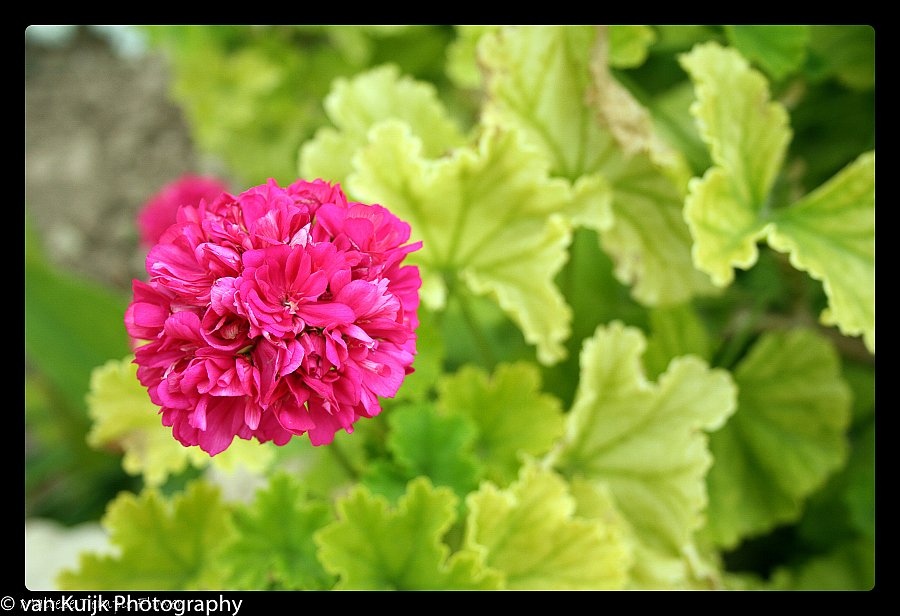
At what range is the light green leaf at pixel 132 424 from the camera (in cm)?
71

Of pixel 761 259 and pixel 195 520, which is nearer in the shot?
pixel 195 520

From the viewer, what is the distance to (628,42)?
0.74m

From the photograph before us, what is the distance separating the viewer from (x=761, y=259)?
3.26ft

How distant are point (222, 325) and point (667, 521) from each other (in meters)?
0.49

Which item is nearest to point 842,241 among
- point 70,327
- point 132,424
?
point 132,424

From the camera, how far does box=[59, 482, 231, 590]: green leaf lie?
2.40 ft

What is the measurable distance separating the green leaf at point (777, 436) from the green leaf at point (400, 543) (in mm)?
400

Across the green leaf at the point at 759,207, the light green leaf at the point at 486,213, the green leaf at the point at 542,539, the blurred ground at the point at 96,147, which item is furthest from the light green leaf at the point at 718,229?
the blurred ground at the point at 96,147

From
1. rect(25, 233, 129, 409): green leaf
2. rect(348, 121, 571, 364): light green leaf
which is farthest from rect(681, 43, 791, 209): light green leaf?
rect(25, 233, 129, 409): green leaf

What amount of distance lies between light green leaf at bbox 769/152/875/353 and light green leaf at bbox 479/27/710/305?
108 millimetres

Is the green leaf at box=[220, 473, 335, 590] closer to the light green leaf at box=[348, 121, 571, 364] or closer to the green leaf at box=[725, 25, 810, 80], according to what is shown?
the light green leaf at box=[348, 121, 571, 364]

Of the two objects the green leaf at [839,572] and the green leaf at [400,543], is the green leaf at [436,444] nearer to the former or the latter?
the green leaf at [400,543]
